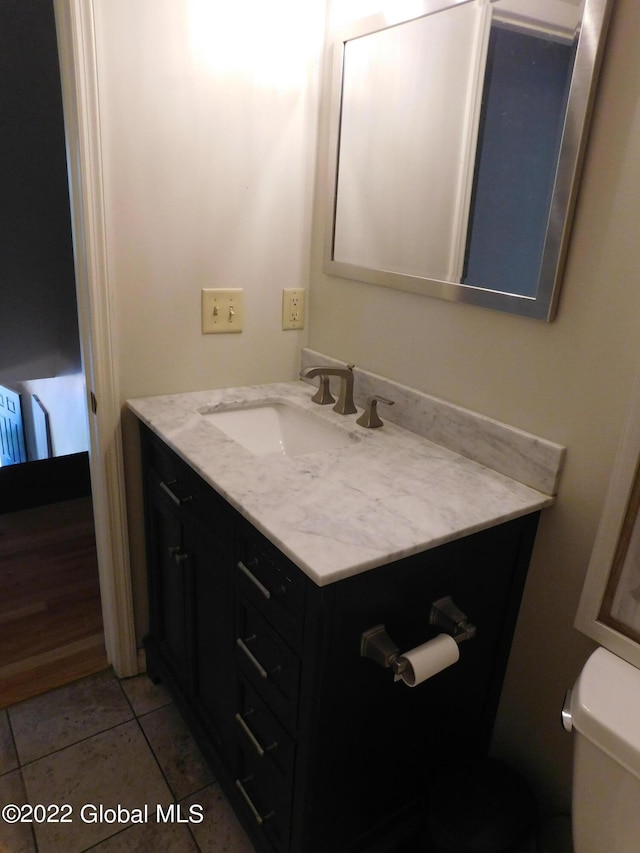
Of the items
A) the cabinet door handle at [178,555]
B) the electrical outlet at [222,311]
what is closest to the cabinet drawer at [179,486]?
the cabinet door handle at [178,555]

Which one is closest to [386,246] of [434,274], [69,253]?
[434,274]

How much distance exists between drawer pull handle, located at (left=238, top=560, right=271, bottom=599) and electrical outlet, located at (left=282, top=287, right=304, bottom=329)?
0.86 m

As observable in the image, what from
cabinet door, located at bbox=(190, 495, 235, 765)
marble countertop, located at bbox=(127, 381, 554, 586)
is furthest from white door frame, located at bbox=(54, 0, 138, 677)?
cabinet door, located at bbox=(190, 495, 235, 765)

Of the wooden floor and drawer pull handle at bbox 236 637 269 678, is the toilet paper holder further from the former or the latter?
the wooden floor

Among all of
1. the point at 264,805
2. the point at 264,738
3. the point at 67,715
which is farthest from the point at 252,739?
the point at 67,715

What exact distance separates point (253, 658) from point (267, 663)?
6 cm

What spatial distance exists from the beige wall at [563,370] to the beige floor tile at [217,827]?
64 centimetres

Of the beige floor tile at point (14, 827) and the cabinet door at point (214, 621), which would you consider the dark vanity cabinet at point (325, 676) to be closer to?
the cabinet door at point (214, 621)

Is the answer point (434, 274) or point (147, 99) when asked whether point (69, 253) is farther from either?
point (434, 274)

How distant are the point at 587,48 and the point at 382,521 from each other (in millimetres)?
880

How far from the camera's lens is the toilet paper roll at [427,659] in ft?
3.24

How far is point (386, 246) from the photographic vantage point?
1.52 meters

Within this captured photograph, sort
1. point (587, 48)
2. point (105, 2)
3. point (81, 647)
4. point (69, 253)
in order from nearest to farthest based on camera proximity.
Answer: point (587, 48) → point (105, 2) → point (81, 647) → point (69, 253)

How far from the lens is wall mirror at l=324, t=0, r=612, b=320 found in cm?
108
